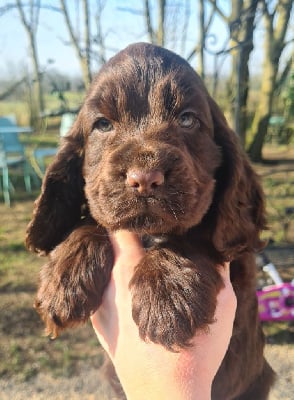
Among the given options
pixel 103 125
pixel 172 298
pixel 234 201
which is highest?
pixel 103 125

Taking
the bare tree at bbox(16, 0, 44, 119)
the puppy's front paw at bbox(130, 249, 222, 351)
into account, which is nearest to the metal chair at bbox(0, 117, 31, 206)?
the bare tree at bbox(16, 0, 44, 119)

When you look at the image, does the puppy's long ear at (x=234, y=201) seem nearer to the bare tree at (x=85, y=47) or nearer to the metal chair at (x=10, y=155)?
the bare tree at (x=85, y=47)

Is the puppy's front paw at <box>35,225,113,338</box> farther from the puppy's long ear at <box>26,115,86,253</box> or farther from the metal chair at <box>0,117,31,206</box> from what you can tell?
the metal chair at <box>0,117,31,206</box>

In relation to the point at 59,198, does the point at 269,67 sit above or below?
above

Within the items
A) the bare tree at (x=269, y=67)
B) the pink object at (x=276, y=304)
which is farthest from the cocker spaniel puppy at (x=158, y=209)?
the bare tree at (x=269, y=67)

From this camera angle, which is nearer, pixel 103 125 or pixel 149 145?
pixel 149 145

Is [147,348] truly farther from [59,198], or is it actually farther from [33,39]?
[33,39]

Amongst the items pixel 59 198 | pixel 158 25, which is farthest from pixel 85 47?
pixel 59 198
